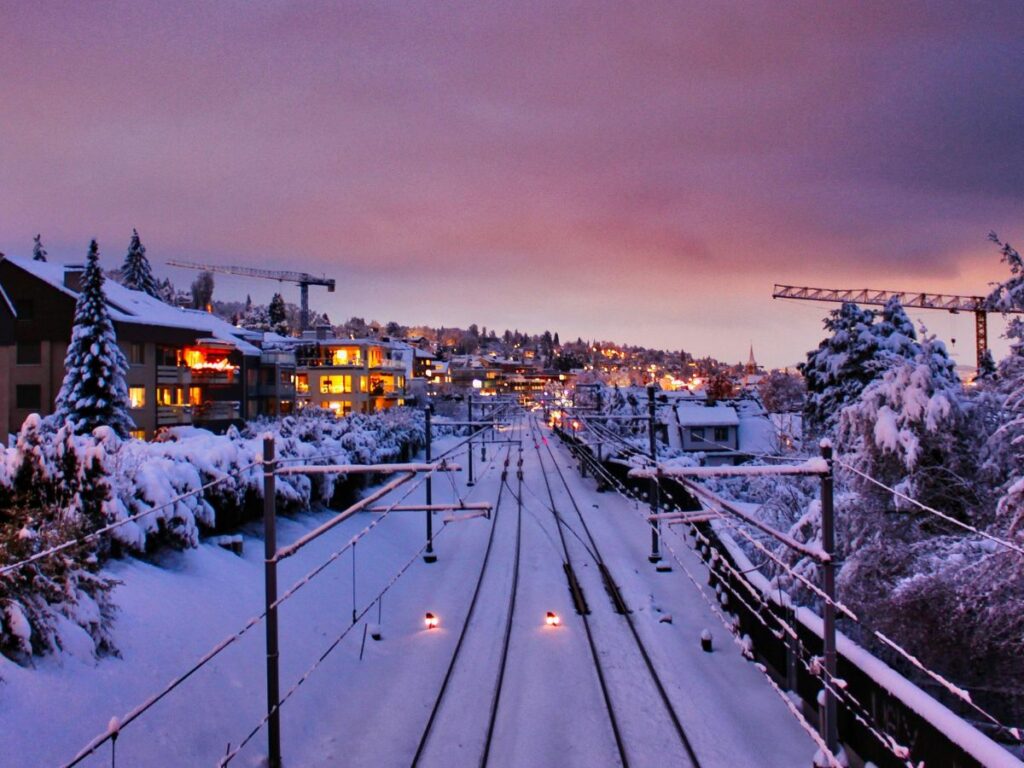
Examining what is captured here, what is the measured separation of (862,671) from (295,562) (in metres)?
12.8

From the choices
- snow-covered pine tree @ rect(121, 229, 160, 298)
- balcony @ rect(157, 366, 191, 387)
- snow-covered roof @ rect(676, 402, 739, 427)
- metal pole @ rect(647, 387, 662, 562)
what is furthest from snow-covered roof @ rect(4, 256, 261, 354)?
snow-covered pine tree @ rect(121, 229, 160, 298)

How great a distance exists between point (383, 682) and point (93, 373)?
64.3 ft

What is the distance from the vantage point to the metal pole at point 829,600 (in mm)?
7297

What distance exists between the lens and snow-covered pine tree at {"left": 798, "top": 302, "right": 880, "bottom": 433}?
31.5 meters

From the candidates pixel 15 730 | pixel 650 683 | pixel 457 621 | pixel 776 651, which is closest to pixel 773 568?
pixel 776 651

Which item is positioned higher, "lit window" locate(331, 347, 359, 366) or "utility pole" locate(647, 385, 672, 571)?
"lit window" locate(331, 347, 359, 366)

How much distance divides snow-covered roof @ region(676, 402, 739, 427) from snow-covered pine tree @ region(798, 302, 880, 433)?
14.1m

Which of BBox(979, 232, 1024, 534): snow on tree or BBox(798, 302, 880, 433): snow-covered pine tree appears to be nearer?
BBox(979, 232, 1024, 534): snow on tree

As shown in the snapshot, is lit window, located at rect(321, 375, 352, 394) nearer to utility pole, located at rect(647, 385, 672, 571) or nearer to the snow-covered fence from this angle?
utility pole, located at rect(647, 385, 672, 571)

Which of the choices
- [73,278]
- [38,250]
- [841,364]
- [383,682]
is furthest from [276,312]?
[383,682]

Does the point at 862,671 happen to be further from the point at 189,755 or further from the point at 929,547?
the point at 189,755

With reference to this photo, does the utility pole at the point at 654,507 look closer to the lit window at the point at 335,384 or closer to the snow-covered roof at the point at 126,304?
the snow-covered roof at the point at 126,304

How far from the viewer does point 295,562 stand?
16.2 metres

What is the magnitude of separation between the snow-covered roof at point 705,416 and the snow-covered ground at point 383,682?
3296cm
